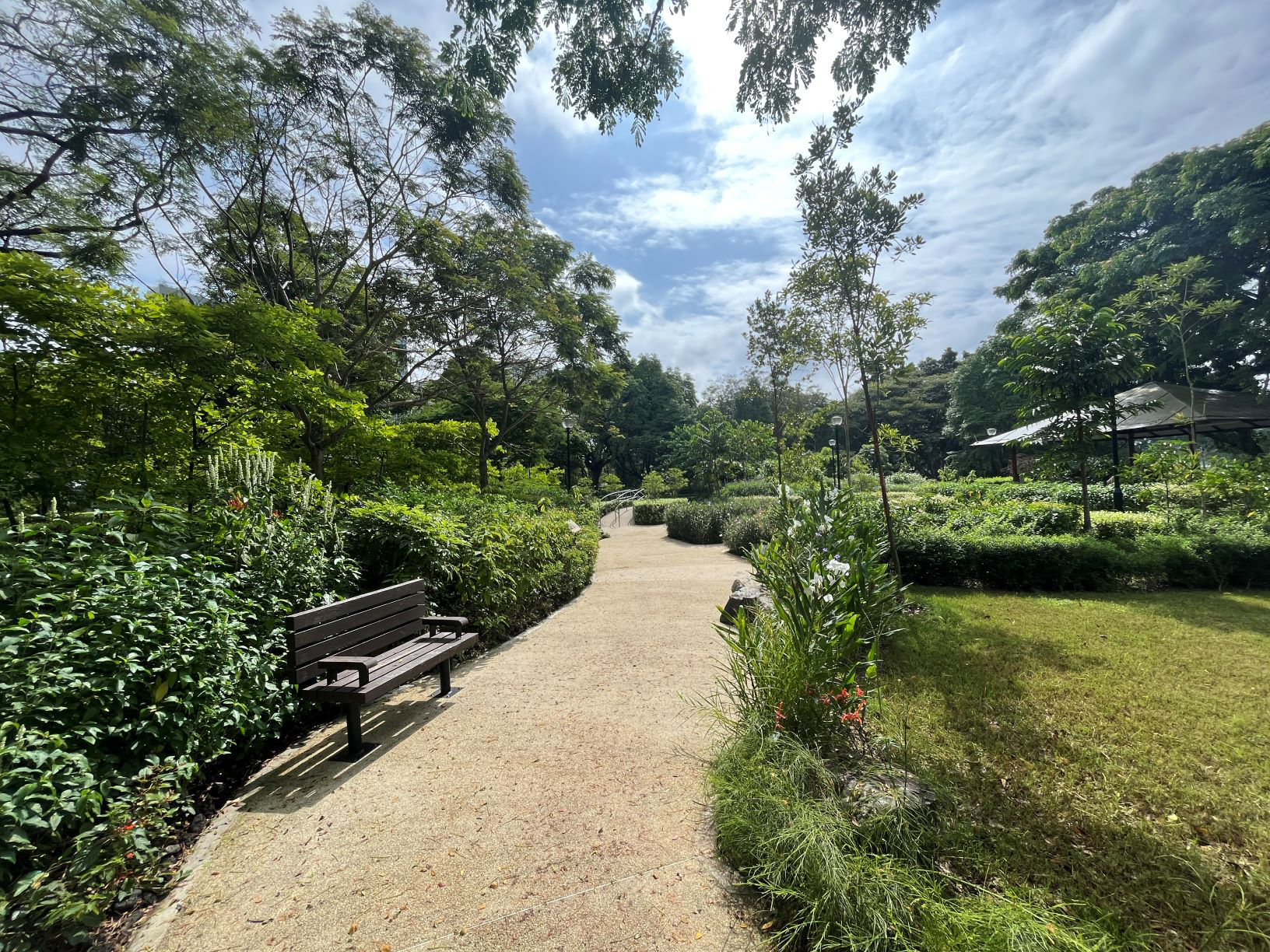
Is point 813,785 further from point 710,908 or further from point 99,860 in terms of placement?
point 99,860

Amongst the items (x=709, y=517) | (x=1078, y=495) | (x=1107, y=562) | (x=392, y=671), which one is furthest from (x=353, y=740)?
(x=1078, y=495)

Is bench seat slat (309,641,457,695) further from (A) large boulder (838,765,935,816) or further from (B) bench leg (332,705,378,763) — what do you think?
(A) large boulder (838,765,935,816)

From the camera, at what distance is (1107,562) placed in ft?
19.1

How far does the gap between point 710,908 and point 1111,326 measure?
9.08 metres

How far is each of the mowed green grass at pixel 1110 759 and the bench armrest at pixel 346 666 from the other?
9.64 feet

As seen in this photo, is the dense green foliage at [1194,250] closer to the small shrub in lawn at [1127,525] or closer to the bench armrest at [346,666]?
the small shrub in lawn at [1127,525]

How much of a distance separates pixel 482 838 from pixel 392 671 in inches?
50.9

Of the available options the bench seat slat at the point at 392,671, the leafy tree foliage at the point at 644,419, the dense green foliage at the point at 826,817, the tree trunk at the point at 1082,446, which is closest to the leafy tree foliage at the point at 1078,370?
the tree trunk at the point at 1082,446

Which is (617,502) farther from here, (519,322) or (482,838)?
(482,838)

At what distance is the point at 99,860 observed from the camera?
161cm

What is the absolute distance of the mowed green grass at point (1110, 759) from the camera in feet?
5.69

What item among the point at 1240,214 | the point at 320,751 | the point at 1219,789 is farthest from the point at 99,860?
the point at 1240,214

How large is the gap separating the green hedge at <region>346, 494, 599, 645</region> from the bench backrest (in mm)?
449

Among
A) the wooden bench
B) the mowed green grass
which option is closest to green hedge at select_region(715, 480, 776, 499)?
the mowed green grass
